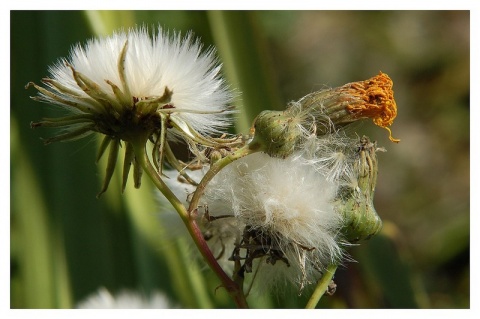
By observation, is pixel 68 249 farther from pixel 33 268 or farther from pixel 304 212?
pixel 304 212

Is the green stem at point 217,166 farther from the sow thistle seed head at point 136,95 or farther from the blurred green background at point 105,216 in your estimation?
the blurred green background at point 105,216

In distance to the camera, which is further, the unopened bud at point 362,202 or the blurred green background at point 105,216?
the blurred green background at point 105,216

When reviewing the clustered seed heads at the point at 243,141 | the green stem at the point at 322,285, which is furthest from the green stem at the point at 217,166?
the green stem at the point at 322,285

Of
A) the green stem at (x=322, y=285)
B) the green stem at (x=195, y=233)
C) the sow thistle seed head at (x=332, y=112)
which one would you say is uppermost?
the sow thistle seed head at (x=332, y=112)

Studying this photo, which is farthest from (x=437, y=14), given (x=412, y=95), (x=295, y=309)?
(x=295, y=309)

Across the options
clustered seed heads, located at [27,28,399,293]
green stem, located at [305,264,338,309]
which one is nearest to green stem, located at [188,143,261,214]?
clustered seed heads, located at [27,28,399,293]

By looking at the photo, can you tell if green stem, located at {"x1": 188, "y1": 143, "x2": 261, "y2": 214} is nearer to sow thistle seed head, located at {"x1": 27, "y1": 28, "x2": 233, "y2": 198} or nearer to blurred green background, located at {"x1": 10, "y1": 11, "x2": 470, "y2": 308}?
sow thistle seed head, located at {"x1": 27, "y1": 28, "x2": 233, "y2": 198}

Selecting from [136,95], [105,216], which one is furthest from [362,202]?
[105,216]
